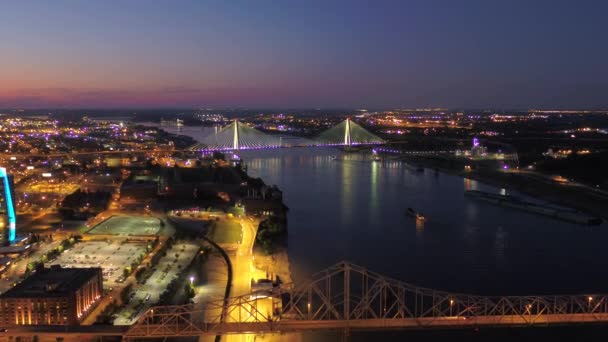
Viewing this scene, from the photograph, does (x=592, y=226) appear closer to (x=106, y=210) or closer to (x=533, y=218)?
(x=533, y=218)

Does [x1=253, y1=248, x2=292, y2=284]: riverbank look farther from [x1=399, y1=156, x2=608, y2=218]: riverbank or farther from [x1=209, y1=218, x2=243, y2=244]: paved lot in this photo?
[x1=399, y1=156, x2=608, y2=218]: riverbank

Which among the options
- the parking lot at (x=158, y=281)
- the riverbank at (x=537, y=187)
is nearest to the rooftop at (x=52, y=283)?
the parking lot at (x=158, y=281)

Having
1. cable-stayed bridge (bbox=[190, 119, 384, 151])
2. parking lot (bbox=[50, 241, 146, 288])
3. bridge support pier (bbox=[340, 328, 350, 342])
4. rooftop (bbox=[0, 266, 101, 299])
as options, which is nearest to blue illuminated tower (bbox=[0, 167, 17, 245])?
parking lot (bbox=[50, 241, 146, 288])

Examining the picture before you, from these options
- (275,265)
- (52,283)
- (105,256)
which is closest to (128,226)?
(105,256)

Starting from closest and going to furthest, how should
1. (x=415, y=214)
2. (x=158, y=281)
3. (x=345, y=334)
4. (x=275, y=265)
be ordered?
(x=345, y=334)
(x=158, y=281)
(x=275, y=265)
(x=415, y=214)

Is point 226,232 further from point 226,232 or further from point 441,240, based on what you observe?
point 441,240

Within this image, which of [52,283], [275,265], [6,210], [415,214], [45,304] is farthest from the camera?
[415,214]
